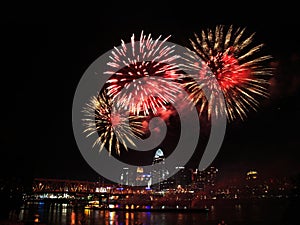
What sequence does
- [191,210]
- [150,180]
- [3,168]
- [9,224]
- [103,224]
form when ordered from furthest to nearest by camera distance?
[150,180]
[191,210]
[103,224]
[3,168]
[9,224]

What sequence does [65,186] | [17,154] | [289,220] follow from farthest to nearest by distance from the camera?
1. [65,186]
2. [17,154]
3. [289,220]

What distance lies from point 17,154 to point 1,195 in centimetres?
508

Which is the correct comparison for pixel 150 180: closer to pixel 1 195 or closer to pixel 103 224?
pixel 103 224

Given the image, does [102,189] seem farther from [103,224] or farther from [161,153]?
[103,224]

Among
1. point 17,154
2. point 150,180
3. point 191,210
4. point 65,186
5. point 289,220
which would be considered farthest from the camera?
point 150,180

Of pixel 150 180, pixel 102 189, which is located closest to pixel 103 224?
pixel 102 189

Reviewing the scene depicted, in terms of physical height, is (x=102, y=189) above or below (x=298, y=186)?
above

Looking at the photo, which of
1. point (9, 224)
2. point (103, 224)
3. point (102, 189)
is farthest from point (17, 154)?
point (102, 189)

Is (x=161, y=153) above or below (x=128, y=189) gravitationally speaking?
above

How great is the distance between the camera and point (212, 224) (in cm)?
5178

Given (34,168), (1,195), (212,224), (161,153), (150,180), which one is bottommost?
(212,224)

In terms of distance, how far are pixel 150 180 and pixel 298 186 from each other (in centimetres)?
15604

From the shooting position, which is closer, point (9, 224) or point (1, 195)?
point (9, 224)

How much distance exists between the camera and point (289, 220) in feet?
47.5
